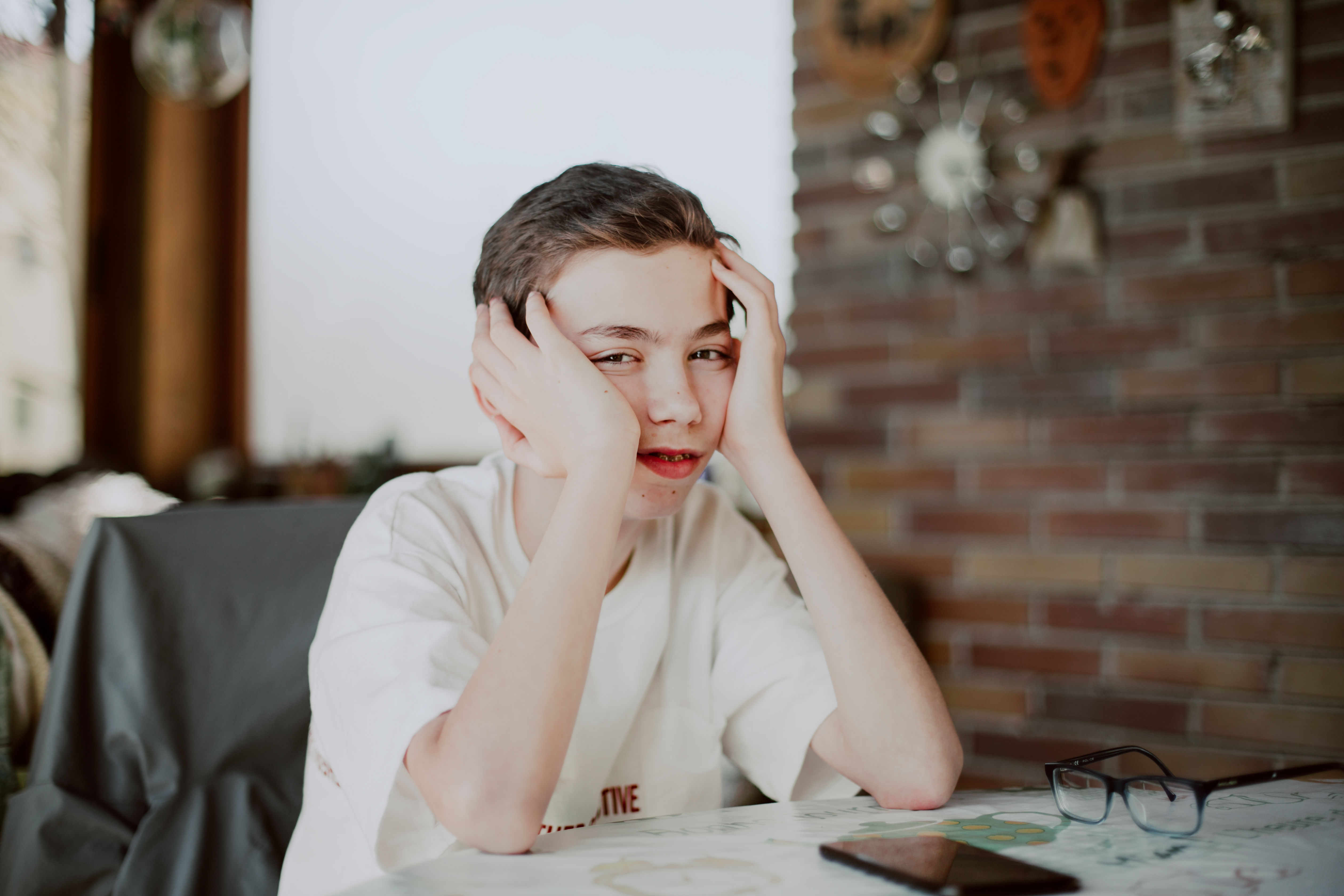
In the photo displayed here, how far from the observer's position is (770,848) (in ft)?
2.35

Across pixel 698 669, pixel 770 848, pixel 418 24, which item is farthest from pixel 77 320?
pixel 770 848

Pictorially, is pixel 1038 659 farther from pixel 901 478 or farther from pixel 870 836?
pixel 870 836

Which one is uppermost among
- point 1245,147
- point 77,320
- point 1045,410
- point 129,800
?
point 1245,147

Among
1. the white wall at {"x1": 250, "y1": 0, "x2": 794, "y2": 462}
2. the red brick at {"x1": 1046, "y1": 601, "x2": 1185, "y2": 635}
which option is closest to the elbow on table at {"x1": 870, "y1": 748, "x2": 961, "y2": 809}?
the red brick at {"x1": 1046, "y1": 601, "x2": 1185, "y2": 635}

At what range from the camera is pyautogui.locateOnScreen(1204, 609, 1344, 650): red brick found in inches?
70.6

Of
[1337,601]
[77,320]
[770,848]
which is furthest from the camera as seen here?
[77,320]

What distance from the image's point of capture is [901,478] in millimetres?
2283

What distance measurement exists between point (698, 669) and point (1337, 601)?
51.9 inches

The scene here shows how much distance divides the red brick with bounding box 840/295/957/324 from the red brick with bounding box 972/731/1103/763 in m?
0.92

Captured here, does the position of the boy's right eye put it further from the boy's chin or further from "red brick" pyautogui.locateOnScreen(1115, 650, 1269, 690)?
"red brick" pyautogui.locateOnScreen(1115, 650, 1269, 690)

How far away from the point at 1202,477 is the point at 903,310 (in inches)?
28.3

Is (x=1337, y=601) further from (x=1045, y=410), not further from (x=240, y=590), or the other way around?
(x=240, y=590)

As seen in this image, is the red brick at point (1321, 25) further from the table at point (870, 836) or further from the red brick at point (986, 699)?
the table at point (870, 836)

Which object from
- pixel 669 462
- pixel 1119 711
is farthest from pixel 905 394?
pixel 669 462
